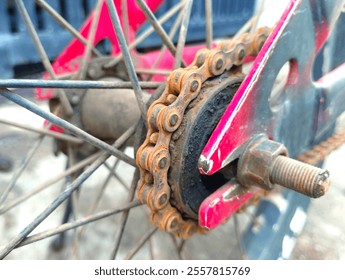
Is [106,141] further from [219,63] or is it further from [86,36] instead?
[219,63]

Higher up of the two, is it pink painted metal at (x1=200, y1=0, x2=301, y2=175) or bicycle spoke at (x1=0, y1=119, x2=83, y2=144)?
pink painted metal at (x1=200, y1=0, x2=301, y2=175)

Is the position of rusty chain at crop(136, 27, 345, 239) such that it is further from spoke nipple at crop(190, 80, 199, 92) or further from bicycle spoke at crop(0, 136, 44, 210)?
bicycle spoke at crop(0, 136, 44, 210)

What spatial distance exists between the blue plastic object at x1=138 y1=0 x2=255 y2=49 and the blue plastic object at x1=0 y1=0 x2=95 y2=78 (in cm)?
29

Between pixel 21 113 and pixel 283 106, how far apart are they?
184cm

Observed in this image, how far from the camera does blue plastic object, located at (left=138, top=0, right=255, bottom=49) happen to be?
1.80m

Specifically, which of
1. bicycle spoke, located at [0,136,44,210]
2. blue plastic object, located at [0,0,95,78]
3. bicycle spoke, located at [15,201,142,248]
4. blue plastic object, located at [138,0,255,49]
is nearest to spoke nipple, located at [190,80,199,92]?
bicycle spoke, located at [15,201,142,248]

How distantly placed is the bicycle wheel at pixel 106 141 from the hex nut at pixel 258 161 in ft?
0.26

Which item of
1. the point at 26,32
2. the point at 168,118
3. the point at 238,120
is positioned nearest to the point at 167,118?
the point at 168,118

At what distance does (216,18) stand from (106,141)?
3.18ft

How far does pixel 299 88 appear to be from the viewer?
92 centimetres

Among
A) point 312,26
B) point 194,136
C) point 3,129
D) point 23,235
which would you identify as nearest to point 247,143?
point 194,136

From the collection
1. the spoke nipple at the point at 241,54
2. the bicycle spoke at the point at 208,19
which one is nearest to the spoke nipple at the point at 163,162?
the spoke nipple at the point at 241,54

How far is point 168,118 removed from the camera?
0.77 metres

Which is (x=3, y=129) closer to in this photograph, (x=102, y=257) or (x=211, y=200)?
(x=102, y=257)
